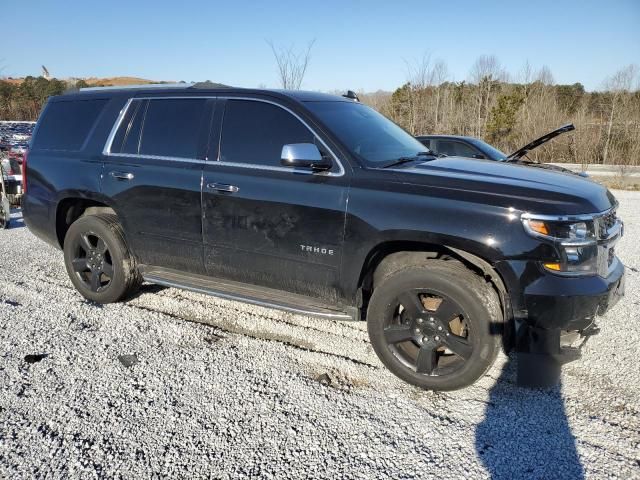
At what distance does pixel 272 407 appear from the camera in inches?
115

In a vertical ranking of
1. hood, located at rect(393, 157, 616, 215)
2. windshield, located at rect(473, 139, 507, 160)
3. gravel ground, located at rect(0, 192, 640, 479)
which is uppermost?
windshield, located at rect(473, 139, 507, 160)

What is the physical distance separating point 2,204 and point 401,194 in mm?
7748

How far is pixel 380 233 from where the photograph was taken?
124 inches

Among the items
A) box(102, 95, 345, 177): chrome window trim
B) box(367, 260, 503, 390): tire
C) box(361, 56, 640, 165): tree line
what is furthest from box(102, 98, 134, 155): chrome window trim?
box(361, 56, 640, 165): tree line

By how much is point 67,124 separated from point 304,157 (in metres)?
2.88

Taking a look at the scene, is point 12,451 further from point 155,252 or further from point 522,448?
point 522,448

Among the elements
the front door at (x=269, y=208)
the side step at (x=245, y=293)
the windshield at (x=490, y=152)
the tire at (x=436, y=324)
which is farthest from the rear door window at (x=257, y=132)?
the windshield at (x=490, y=152)

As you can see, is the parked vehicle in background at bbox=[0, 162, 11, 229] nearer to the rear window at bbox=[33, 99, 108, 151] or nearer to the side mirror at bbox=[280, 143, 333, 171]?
the rear window at bbox=[33, 99, 108, 151]

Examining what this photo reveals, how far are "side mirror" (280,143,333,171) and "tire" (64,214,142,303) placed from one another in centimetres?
197

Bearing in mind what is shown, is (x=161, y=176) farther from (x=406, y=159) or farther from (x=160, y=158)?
(x=406, y=159)

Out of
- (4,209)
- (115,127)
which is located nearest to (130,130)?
(115,127)

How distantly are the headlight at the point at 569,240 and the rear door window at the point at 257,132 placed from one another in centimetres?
167

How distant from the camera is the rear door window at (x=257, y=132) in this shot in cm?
358

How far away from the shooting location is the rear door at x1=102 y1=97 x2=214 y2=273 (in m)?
3.89
